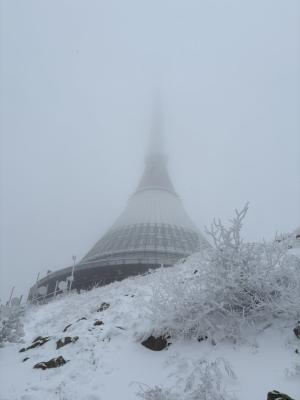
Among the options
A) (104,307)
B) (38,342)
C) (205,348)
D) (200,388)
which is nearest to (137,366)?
(205,348)

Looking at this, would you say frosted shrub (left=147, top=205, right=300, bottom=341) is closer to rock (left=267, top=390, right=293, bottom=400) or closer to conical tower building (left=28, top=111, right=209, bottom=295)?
rock (left=267, top=390, right=293, bottom=400)

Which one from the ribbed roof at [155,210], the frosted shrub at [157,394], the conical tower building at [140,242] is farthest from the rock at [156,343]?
Answer: the ribbed roof at [155,210]

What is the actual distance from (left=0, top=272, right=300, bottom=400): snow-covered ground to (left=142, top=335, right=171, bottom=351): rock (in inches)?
5.0

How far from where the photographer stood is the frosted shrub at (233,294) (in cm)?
736

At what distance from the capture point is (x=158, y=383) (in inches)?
262

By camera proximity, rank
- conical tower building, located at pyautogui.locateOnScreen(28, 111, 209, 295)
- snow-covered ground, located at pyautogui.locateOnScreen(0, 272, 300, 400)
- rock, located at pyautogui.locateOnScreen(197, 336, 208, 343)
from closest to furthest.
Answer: snow-covered ground, located at pyautogui.locateOnScreen(0, 272, 300, 400) → rock, located at pyautogui.locateOnScreen(197, 336, 208, 343) → conical tower building, located at pyautogui.locateOnScreen(28, 111, 209, 295)

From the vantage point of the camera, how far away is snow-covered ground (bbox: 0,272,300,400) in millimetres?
6125

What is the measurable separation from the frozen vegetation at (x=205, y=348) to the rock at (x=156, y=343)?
22mm

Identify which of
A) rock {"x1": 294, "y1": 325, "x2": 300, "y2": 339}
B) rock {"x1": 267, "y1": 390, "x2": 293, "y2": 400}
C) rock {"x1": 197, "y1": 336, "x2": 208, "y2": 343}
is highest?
rock {"x1": 294, "y1": 325, "x2": 300, "y2": 339}

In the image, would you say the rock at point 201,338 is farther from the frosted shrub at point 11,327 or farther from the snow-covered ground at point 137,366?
the frosted shrub at point 11,327

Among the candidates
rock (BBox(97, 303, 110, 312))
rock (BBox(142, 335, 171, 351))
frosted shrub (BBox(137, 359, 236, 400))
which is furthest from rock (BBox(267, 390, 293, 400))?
rock (BBox(97, 303, 110, 312))

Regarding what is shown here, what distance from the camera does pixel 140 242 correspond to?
4531 cm

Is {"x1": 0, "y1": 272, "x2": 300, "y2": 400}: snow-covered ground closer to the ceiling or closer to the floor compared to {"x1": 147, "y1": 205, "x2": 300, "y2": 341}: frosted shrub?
closer to the floor

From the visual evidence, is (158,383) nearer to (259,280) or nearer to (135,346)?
(135,346)
